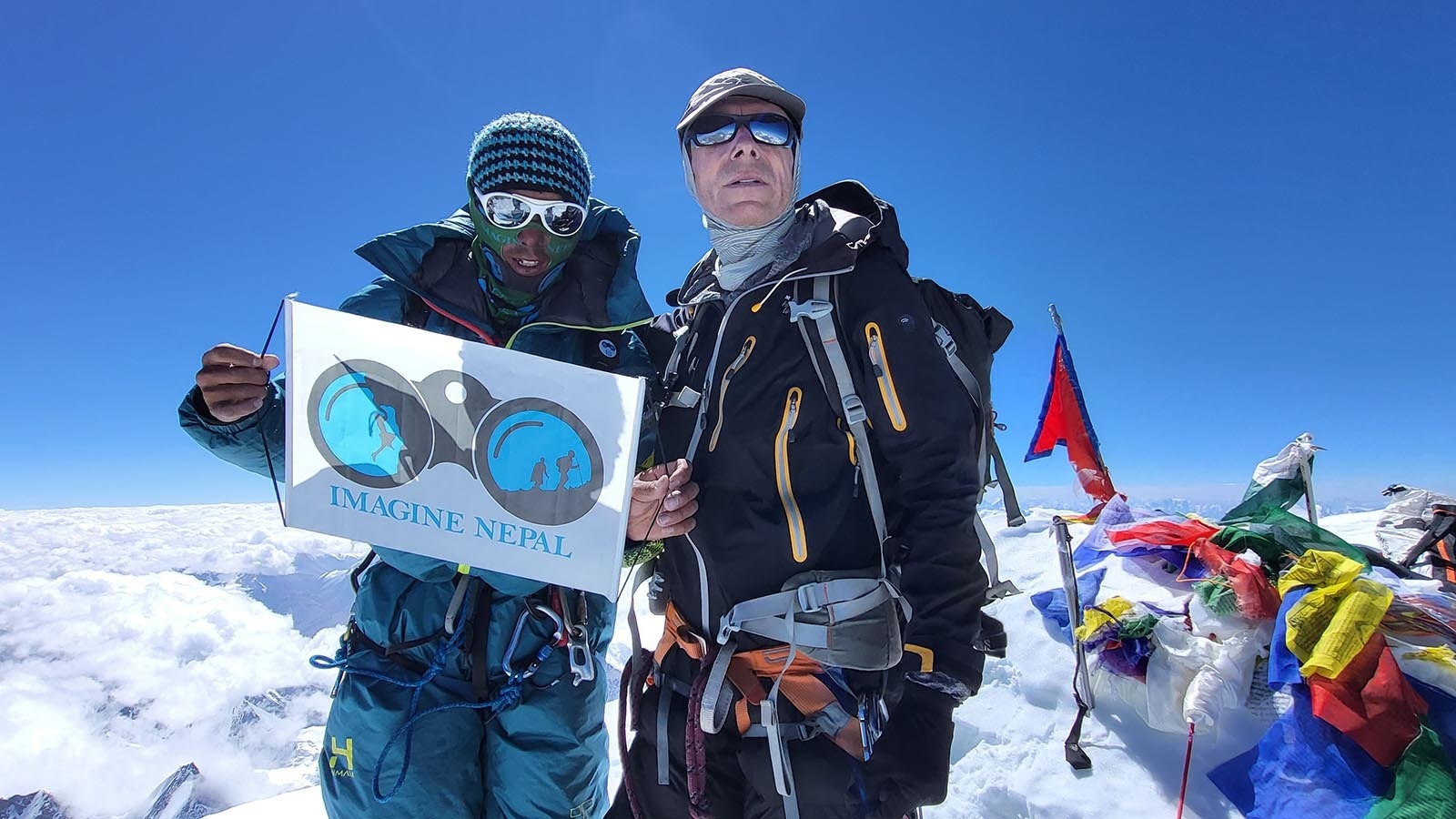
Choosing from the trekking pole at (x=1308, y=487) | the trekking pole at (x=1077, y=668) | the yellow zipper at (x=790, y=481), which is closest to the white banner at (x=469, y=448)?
the yellow zipper at (x=790, y=481)

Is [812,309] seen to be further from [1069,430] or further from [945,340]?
[1069,430]

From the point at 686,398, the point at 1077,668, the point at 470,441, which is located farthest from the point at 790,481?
the point at 1077,668

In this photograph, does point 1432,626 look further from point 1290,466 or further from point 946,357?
point 946,357

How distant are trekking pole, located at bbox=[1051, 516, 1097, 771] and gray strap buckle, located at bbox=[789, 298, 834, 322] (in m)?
4.12

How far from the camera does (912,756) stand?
79.0 inches

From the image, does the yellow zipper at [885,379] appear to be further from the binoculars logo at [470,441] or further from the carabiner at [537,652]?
the carabiner at [537,652]

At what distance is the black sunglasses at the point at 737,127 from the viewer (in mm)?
2648

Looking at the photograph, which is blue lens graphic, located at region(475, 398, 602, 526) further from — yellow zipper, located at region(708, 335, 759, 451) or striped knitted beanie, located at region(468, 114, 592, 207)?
striped knitted beanie, located at region(468, 114, 592, 207)

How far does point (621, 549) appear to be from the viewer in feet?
7.60

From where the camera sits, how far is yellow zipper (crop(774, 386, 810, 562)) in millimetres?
2289

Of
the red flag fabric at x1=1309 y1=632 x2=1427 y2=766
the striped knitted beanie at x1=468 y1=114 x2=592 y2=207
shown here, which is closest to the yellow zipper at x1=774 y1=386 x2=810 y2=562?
the striped knitted beanie at x1=468 y1=114 x2=592 y2=207

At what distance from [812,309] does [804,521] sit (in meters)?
0.79

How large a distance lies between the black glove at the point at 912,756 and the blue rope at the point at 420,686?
1.58 metres

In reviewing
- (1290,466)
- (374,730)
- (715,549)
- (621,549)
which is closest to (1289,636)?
(1290,466)
